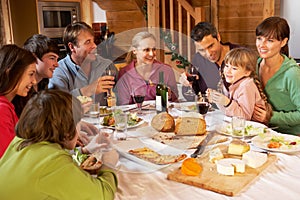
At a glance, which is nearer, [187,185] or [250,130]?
[187,185]

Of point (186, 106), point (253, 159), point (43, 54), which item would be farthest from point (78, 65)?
point (253, 159)

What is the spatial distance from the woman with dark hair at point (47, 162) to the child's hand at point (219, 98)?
3.33ft

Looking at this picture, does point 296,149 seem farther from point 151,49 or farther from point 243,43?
point 243,43

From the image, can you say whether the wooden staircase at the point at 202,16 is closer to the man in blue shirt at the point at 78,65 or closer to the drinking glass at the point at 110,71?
the drinking glass at the point at 110,71

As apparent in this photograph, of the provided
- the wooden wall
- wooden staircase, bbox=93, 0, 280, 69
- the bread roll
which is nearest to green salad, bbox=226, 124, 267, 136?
the bread roll

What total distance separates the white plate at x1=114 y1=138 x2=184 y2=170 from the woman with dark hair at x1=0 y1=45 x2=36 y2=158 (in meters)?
0.51

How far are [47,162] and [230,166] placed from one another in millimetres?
635

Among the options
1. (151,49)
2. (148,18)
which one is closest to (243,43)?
(148,18)

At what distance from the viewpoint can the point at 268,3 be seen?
11.2 feet

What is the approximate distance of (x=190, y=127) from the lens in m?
1.67

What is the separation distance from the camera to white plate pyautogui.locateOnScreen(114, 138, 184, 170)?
1.35m

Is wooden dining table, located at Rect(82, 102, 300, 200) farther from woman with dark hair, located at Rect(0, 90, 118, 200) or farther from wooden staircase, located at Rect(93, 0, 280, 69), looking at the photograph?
wooden staircase, located at Rect(93, 0, 280, 69)

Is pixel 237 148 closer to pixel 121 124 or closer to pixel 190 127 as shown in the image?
pixel 190 127

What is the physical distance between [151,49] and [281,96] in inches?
40.3
